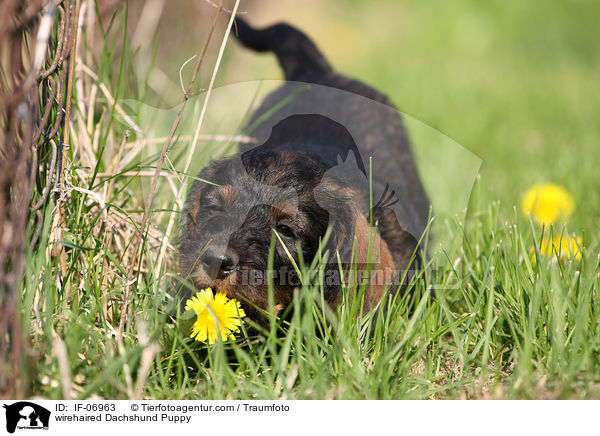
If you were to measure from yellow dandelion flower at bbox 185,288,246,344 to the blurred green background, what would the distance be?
75.9 inches

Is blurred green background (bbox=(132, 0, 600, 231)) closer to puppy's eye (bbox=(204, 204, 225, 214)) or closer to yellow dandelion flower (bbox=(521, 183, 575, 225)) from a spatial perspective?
yellow dandelion flower (bbox=(521, 183, 575, 225))

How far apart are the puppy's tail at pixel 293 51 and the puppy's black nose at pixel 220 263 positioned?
2.08 metres

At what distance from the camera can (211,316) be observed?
1921 millimetres

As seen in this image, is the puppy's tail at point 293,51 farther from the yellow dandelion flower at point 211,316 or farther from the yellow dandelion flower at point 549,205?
the yellow dandelion flower at point 211,316

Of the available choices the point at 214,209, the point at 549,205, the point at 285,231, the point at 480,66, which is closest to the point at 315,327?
the point at 285,231

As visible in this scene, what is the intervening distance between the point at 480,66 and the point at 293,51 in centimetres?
466

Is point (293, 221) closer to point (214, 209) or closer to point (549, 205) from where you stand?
point (214, 209)

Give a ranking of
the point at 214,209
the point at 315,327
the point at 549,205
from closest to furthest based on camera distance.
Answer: the point at 315,327 → the point at 214,209 → the point at 549,205

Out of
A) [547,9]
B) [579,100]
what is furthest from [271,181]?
[547,9]
